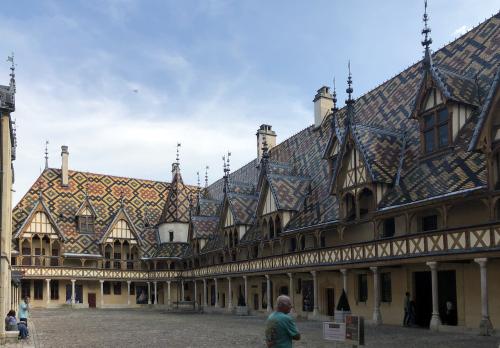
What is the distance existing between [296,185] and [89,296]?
1081 inches

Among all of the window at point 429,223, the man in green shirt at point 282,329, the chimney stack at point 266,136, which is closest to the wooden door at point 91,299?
the chimney stack at point 266,136

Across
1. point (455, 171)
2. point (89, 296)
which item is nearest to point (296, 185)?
point (455, 171)

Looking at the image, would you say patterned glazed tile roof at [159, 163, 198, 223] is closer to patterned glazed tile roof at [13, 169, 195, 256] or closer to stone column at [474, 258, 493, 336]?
patterned glazed tile roof at [13, 169, 195, 256]

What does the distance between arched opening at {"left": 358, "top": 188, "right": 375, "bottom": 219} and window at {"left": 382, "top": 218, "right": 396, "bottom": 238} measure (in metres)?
1.00

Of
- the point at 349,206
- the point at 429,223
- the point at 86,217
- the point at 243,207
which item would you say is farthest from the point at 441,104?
Answer: the point at 86,217

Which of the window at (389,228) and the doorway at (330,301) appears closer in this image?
the window at (389,228)

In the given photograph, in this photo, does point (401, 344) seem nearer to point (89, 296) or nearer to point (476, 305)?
point (476, 305)

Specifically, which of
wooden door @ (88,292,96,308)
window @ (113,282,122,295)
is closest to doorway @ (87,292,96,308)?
wooden door @ (88,292,96,308)

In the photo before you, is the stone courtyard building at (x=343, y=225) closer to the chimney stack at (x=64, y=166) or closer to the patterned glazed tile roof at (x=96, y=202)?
the patterned glazed tile roof at (x=96, y=202)

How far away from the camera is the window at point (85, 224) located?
53.5 metres

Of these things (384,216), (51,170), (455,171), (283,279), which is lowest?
(283,279)

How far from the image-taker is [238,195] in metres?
39.9

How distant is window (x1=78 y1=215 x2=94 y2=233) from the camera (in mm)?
53466

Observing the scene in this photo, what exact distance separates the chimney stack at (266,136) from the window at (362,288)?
75.1ft
